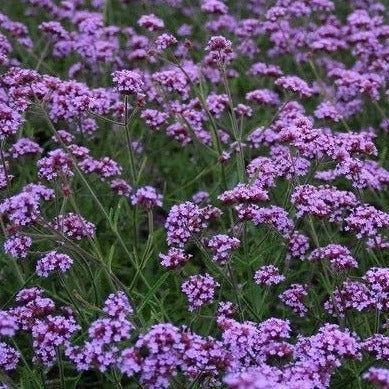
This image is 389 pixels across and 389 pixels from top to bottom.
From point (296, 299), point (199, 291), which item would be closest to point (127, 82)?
point (199, 291)

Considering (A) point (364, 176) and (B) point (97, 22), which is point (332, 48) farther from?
(A) point (364, 176)

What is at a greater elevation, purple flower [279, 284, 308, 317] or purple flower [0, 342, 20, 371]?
purple flower [279, 284, 308, 317]

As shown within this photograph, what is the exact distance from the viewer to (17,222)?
11.5 ft

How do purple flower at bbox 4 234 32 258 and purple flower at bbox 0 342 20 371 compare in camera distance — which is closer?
purple flower at bbox 0 342 20 371

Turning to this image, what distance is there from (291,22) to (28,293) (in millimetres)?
4704

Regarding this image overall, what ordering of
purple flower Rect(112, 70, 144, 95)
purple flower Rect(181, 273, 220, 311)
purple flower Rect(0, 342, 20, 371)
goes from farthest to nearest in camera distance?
1. purple flower Rect(112, 70, 144, 95)
2. purple flower Rect(181, 273, 220, 311)
3. purple flower Rect(0, 342, 20, 371)

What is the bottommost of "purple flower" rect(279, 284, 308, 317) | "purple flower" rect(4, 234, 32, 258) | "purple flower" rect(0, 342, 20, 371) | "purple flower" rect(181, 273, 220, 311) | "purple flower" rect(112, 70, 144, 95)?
"purple flower" rect(0, 342, 20, 371)

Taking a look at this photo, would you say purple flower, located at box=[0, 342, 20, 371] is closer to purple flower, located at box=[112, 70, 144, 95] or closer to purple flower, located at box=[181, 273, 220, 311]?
purple flower, located at box=[181, 273, 220, 311]

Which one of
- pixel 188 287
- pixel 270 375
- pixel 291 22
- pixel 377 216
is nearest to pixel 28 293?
pixel 188 287

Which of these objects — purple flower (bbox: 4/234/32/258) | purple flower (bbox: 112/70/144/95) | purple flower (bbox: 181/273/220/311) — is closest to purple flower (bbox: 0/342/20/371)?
purple flower (bbox: 4/234/32/258)

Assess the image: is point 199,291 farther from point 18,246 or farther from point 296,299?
point 18,246

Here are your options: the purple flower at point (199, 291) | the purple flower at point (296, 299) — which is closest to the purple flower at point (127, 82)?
the purple flower at point (199, 291)

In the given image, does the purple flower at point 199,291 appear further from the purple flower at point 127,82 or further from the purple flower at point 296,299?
the purple flower at point 127,82

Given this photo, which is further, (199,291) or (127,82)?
(127,82)
